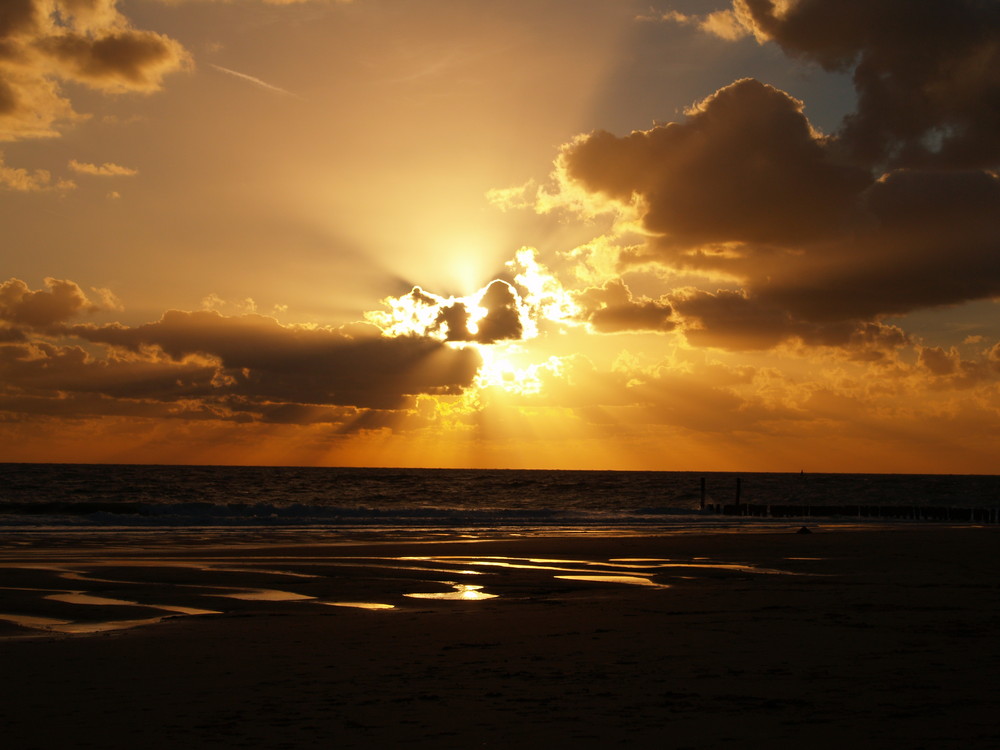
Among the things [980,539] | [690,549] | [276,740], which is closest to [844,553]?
[690,549]

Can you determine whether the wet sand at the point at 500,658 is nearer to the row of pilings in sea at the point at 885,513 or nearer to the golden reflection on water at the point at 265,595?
the golden reflection on water at the point at 265,595

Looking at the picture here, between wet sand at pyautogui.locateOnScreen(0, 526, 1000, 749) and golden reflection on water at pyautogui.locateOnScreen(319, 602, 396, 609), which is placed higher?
wet sand at pyautogui.locateOnScreen(0, 526, 1000, 749)

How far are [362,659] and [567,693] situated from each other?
3.01 m

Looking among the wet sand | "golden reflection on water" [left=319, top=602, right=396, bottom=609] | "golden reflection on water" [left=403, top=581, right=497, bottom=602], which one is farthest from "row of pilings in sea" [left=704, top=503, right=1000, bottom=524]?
"golden reflection on water" [left=319, top=602, right=396, bottom=609]

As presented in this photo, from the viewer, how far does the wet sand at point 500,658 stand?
309 inches

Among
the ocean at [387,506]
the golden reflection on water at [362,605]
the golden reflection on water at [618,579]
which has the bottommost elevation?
the ocean at [387,506]

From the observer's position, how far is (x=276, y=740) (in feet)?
24.6

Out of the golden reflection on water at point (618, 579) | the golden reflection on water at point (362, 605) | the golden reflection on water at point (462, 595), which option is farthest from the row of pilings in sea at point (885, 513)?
the golden reflection on water at point (362, 605)

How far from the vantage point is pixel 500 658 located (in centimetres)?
1109

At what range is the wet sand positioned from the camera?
7848 millimetres

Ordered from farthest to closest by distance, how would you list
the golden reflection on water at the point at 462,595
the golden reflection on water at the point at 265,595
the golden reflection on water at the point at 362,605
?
1. the golden reflection on water at the point at 462,595
2. the golden reflection on water at the point at 265,595
3. the golden reflection on water at the point at 362,605

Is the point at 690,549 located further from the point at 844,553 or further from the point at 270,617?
the point at 270,617

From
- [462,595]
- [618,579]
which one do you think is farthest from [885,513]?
[462,595]

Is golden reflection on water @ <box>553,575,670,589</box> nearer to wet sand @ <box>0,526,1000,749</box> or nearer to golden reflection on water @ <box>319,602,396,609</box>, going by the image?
wet sand @ <box>0,526,1000,749</box>
